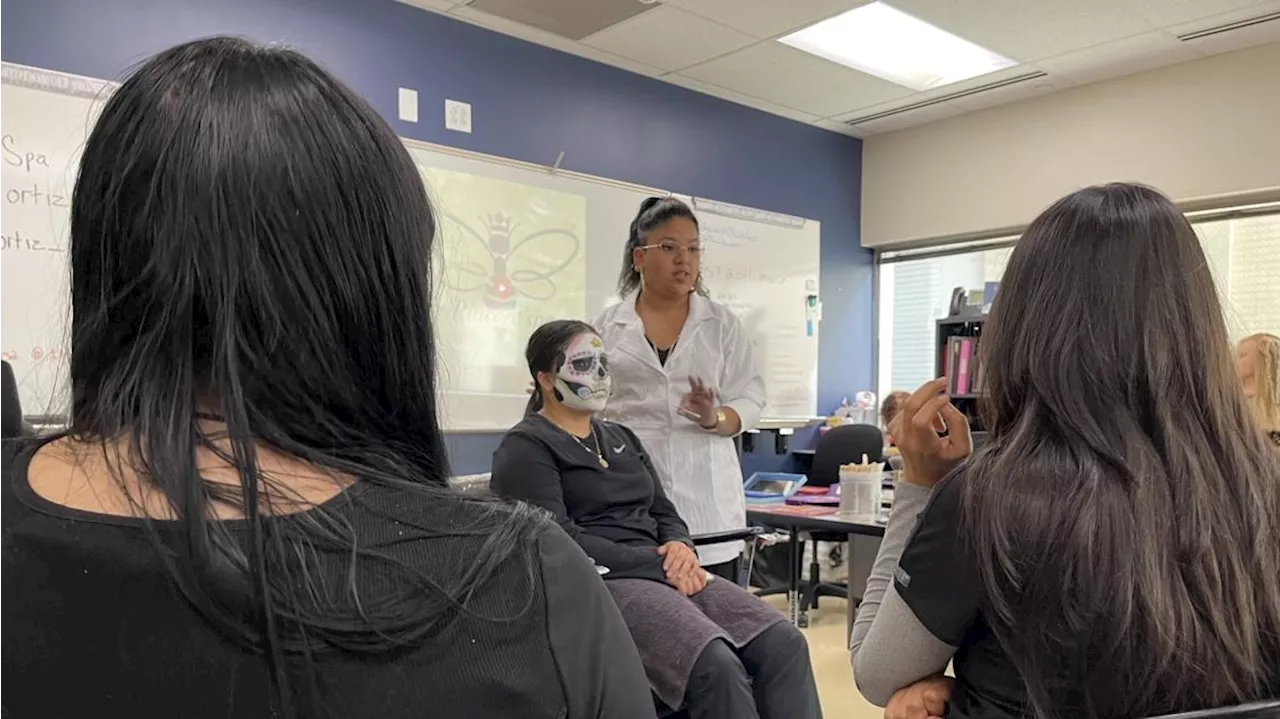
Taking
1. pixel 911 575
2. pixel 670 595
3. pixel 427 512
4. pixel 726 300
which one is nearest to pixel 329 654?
pixel 427 512

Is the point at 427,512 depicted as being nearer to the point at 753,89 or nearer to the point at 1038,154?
the point at 753,89

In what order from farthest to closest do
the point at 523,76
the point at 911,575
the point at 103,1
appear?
the point at 523,76 → the point at 103,1 → the point at 911,575

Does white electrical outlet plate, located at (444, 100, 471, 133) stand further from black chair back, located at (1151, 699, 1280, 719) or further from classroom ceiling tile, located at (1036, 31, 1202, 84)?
black chair back, located at (1151, 699, 1280, 719)

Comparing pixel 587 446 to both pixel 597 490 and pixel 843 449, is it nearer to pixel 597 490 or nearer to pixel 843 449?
pixel 597 490

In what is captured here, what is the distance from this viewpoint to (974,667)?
3.39 ft

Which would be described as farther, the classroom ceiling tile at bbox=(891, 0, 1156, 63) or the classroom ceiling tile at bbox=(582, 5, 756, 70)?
the classroom ceiling tile at bbox=(582, 5, 756, 70)

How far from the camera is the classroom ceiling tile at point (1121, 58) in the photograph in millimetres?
3951

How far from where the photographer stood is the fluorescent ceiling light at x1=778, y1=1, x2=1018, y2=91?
12.5ft

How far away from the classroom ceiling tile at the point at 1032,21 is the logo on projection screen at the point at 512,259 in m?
1.76

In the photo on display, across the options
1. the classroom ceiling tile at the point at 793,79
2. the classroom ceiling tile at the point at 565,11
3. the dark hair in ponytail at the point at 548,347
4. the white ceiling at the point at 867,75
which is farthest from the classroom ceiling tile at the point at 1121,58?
the dark hair in ponytail at the point at 548,347

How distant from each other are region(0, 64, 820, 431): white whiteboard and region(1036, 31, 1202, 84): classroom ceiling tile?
1.57 meters

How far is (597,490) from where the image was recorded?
2.21 meters

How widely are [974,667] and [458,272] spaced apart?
2999 mm

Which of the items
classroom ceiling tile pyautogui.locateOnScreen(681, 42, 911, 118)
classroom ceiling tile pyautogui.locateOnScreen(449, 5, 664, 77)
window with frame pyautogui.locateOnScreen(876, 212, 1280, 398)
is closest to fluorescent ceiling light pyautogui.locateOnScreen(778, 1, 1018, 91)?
classroom ceiling tile pyautogui.locateOnScreen(681, 42, 911, 118)
